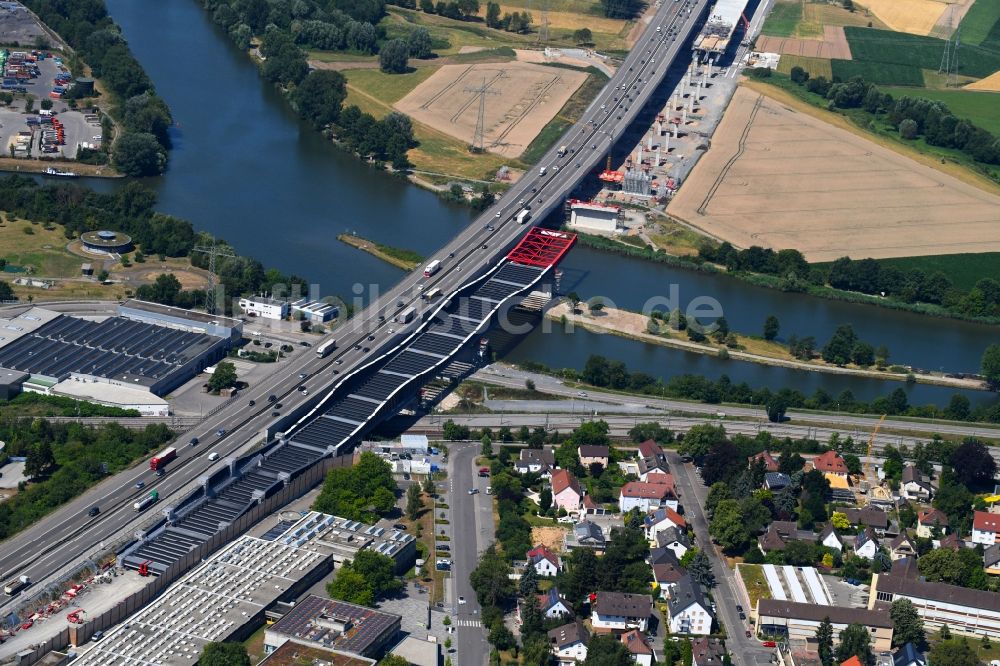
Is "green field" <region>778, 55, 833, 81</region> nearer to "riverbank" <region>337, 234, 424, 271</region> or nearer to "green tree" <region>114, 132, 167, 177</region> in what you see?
"riverbank" <region>337, 234, 424, 271</region>

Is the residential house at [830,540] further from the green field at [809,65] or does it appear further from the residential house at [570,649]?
the green field at [809,65]

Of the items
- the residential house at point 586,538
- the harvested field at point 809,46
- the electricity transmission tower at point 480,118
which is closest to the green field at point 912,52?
the harvested field at point 809,46

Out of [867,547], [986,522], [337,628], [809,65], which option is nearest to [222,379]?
[337,628]

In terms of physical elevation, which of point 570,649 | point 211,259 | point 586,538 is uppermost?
point 211,259

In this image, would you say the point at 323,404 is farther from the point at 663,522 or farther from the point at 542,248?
the point at 542,248

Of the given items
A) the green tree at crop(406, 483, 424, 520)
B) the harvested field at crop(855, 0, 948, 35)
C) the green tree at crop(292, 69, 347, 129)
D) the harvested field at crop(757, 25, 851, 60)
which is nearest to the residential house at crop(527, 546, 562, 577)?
the green tree at crop(406, 483, 424, 520)

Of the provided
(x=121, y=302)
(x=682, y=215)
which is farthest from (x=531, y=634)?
(x=682, y=215)
